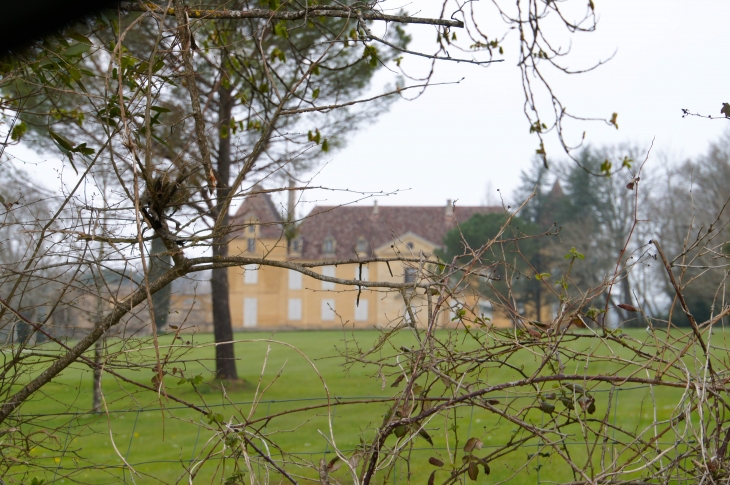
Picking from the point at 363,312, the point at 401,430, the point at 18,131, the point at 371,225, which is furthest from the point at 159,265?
the point at 363,312

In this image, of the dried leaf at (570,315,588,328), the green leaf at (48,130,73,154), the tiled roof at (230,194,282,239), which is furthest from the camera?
the green leaf at (48,130,73,154)

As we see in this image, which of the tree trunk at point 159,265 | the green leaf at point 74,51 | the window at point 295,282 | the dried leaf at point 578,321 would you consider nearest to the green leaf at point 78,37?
the green leaf at point 74,51

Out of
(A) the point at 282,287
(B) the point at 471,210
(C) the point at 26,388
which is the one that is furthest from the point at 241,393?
(B) the point at 471,210

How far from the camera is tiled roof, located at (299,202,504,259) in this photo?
39.8 m

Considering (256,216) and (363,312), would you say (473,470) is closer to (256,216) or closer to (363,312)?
(256,216)

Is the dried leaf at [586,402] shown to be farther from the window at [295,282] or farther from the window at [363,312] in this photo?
the window at [295,282]

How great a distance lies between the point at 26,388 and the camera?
2.26 metres

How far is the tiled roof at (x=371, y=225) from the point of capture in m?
39.8

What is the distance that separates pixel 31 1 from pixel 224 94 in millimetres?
11485

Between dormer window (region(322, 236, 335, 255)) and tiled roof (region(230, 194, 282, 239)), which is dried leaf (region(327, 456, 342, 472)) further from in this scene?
dormer window (region(322, 236, 335, 255))

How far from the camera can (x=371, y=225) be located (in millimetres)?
40500

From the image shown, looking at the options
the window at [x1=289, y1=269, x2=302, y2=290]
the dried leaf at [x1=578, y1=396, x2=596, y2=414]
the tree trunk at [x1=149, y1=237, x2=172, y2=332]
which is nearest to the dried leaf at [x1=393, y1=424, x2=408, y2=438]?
the dried leaf at [x1=578, y1=396, x2=596, y2=414]

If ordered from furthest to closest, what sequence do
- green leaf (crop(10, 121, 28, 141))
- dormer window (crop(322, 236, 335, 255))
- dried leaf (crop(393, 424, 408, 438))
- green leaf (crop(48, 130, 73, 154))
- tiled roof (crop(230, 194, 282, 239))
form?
dormer window (crop(322, 236, 335, 255)) → green leaf (crop(10, 121, 28, 141)) → green leaf (crop(48, 130, 73, 154)) → tiled roof (crop(230, 194, 282, 239)) → dried leaf (crop(393, 424, 408, 438))

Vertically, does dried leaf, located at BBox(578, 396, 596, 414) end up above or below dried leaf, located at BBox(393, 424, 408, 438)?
above
